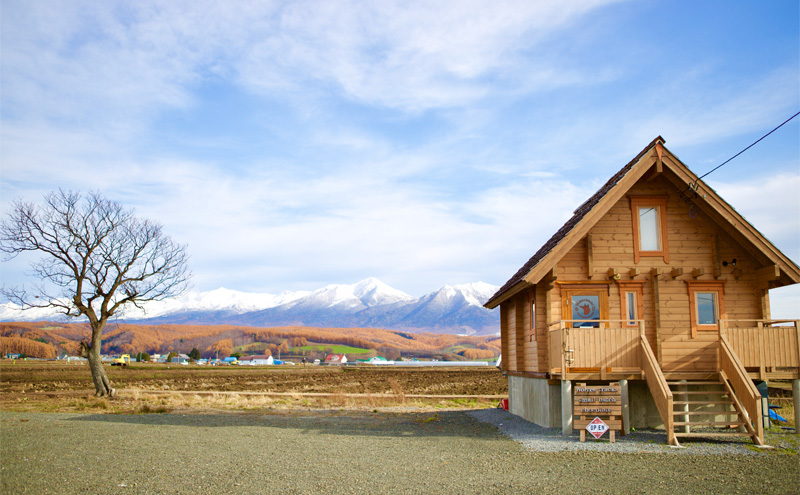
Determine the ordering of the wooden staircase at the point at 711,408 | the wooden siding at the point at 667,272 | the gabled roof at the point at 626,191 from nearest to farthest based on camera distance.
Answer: the wooden staircase at the point at 711,408 → the gabled roof at the point at 626,191 → the wooden siding at the point at 667,272

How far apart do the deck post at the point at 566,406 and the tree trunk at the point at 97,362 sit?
865 inches

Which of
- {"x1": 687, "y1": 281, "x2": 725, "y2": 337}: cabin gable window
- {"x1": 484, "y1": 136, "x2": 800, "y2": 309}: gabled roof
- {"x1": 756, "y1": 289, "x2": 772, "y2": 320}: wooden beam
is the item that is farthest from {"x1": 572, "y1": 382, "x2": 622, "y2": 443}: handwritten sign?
{"x1": 756, "y1": 289, "x2": 772, "y2": 320}: wooden beam

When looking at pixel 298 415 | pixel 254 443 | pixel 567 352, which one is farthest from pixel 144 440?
pixel 567 352

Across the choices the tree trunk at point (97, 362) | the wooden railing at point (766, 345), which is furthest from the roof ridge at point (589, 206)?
the tree trunk at point (97, 362)

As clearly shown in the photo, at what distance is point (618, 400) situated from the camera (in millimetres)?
15289

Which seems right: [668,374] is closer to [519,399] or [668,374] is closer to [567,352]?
[567,352]

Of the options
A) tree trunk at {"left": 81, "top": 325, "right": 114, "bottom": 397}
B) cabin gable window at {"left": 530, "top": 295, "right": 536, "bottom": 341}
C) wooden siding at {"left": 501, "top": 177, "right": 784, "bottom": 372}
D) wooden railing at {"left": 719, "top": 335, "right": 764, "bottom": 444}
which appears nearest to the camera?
wooden railing at {"left": 719, "top": 335, "right": 764, "bottom": 444}

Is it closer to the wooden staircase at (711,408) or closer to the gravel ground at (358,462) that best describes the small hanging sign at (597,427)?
the gravel ground at (358,462)

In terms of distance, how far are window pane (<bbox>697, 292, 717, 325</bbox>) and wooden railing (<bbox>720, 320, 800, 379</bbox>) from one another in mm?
1816

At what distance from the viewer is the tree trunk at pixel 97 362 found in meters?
28.8

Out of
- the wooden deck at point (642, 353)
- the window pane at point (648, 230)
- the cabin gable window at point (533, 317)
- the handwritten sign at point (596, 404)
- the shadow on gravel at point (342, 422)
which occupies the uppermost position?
the window pane at point (648, 230)

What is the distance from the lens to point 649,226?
18609 mm

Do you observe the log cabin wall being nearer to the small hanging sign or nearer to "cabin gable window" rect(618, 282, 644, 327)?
"cabin gable window" rect(618, 282, 644, 327)

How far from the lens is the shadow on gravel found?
17.5 m
